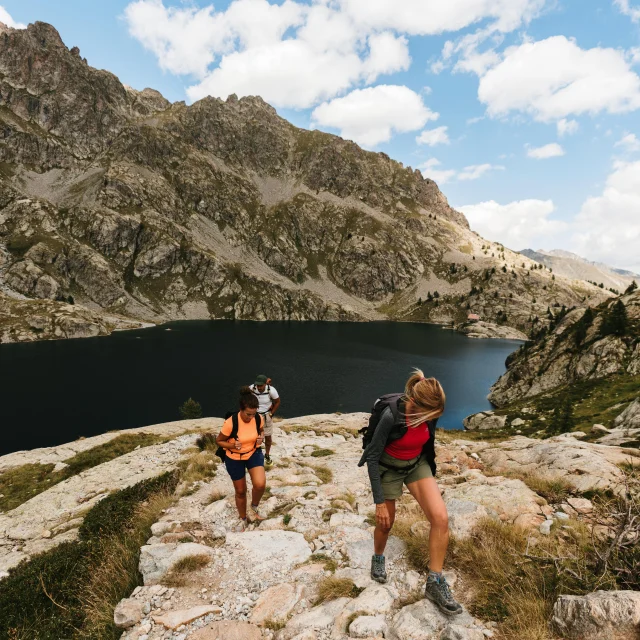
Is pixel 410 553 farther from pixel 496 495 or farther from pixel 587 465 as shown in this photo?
pixel 587 465

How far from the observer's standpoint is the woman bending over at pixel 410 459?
5852 millimetres

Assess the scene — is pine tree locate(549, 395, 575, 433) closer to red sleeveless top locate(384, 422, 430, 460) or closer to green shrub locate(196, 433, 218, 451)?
green shrub locate(196, 433, 218, 451)

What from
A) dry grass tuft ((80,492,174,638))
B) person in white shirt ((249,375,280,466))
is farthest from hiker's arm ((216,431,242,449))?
person in white shirt ((249,375,280,466))

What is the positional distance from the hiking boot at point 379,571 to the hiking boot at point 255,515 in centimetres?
435

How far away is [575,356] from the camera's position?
194ft

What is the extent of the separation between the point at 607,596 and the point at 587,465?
33.5 feet

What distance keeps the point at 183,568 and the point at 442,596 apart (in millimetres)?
5208

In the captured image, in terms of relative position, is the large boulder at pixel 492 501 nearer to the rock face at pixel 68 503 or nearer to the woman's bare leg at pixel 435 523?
the woman's bare leg at pixel 435 523

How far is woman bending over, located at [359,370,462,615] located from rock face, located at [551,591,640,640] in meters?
1.75

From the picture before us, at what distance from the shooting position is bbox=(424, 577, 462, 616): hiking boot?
5281 millimetres

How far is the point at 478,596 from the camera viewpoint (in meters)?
5.65

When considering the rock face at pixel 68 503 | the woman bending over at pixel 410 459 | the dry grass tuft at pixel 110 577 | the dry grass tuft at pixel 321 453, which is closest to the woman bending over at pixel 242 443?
the dry grass tuft at pixel 110 577

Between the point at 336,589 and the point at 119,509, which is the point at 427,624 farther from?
the point at 119,509

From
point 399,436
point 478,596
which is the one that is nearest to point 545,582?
point 478,596
